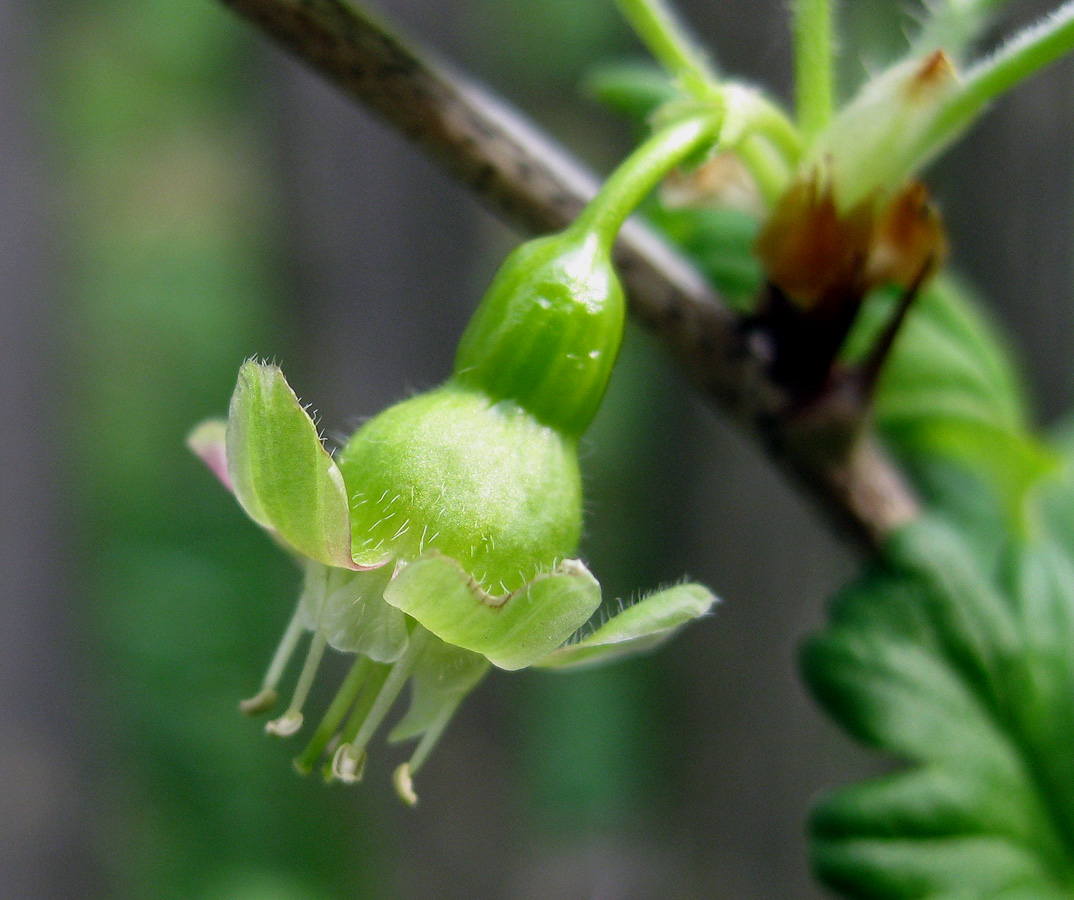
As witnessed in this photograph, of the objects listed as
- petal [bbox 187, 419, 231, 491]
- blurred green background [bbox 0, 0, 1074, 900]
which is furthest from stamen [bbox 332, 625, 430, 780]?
blurred green background [bbox 0, 0, 1074, 900]

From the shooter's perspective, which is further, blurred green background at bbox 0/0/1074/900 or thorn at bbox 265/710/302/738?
blurred green background at bbox 0/0/1074/900

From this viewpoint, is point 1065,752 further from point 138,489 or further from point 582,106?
point 138,489

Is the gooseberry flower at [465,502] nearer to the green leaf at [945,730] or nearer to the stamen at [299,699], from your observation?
the stamen at [299,699]

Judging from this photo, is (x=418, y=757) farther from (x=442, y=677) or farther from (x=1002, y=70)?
(x=1002, y=70)

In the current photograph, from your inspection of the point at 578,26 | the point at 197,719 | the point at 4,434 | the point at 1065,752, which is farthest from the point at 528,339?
the point at 578,26

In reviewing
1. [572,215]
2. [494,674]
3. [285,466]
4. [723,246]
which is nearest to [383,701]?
[285,466]

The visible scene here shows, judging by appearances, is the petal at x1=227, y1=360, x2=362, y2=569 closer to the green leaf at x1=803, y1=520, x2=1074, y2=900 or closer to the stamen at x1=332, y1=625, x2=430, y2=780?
the stamen at x1=332, y1=625, x2=430, y2=780

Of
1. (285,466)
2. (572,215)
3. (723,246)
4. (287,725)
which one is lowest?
(287,725)
